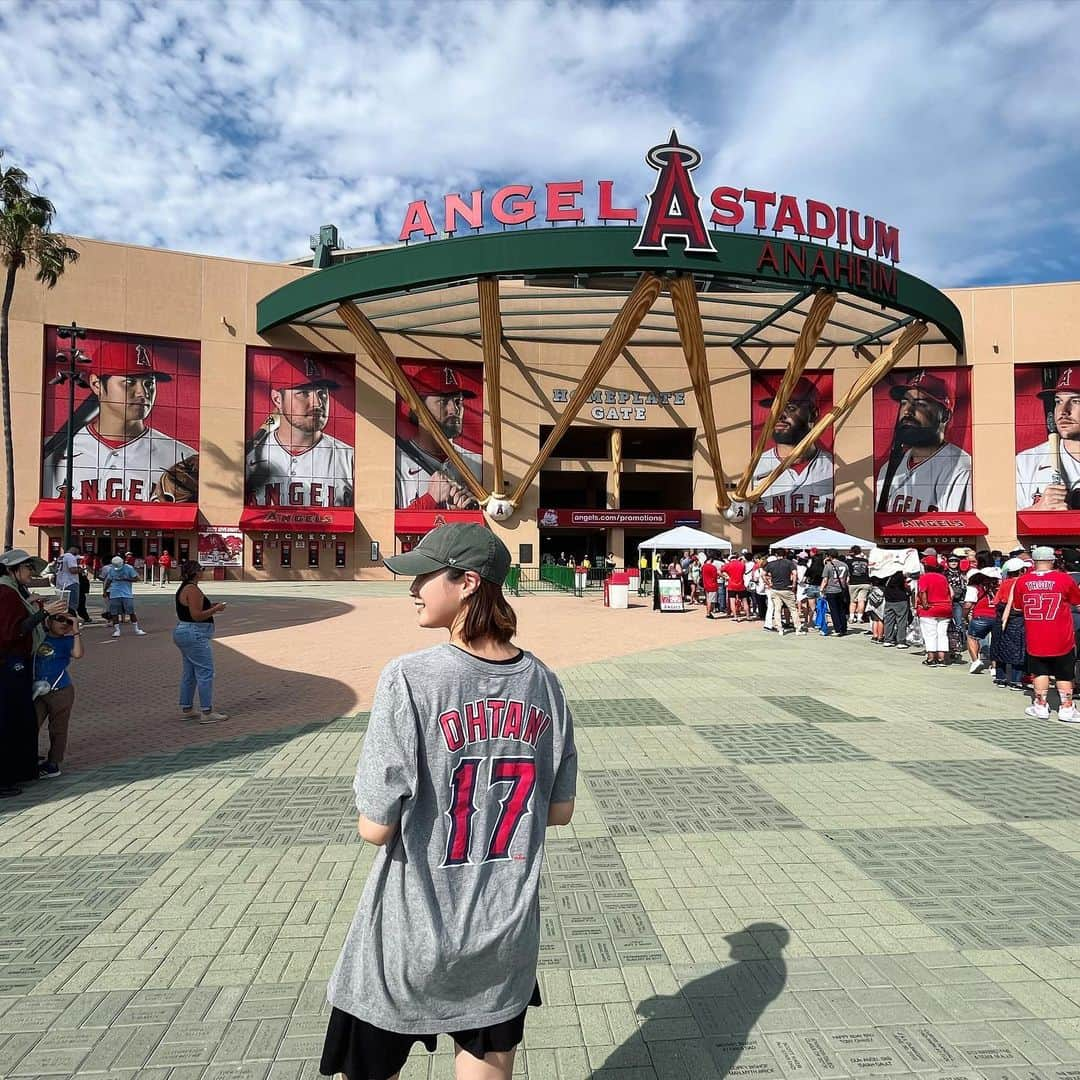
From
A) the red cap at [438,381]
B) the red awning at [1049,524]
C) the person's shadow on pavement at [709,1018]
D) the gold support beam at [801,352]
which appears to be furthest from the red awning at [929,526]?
the person's shadow on pavement at [709,1018]

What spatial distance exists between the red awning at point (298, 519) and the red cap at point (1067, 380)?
3837 cm

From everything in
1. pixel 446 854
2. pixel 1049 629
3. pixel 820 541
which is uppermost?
pixel 820 541

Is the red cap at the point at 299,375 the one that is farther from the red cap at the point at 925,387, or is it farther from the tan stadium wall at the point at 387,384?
the red cap at the point at 925,387

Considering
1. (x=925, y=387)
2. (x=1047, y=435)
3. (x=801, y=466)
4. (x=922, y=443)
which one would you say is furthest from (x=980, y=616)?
(x=1047, y=435)

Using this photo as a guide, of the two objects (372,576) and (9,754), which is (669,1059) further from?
(372,576)

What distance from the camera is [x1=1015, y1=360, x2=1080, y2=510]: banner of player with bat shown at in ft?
122

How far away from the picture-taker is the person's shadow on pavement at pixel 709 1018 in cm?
244

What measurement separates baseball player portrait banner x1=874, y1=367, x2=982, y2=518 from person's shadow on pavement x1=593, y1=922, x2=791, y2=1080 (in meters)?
40.0

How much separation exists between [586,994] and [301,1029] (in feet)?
3.65

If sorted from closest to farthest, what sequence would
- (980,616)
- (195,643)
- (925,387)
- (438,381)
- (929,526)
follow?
(195,643) < (980,616) < (929,526) < (438,381) < (925,387)

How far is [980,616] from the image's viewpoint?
33.4 ft

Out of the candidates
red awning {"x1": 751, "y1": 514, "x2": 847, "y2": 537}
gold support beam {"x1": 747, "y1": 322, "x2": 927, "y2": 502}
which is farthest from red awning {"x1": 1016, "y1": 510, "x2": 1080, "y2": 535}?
gold support beam {"x1": 747, "y1": 322, "x2": 927, "y2": 502}

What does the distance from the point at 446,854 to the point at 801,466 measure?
40.9m

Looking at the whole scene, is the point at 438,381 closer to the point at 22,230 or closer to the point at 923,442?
the point at 22,230
